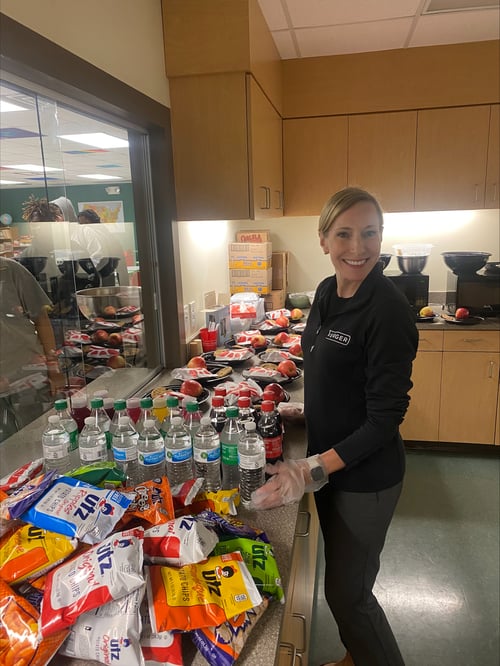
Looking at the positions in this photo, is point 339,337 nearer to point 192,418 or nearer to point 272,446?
point 272,446

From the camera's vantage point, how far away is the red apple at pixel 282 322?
10.0 ft

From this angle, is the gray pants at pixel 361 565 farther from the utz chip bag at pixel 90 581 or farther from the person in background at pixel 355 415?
the utz chip bag at pixel 90 581

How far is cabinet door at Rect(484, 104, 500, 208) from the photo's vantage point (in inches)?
120

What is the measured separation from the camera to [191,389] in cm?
191

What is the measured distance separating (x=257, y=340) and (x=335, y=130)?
1.59m

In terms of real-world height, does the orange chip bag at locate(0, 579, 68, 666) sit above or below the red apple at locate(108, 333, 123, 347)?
below

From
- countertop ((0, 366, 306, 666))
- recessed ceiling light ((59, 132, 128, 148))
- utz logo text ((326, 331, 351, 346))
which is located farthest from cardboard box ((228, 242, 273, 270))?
utz logo text ((326, 331, 351, 346))

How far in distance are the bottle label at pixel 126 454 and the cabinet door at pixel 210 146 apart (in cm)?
130

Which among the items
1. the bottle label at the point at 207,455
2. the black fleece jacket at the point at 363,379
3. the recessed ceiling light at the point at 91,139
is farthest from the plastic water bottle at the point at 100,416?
the recessed ceiling light at the point at 91,139

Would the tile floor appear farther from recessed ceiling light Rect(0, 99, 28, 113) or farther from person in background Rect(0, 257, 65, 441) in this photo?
recessed ceiling light Rect(0, 99, 28, 113)

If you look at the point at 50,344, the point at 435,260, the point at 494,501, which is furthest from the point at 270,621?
the point at 435,260

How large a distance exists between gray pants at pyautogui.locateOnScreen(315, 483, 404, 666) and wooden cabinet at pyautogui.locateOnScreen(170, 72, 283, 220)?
1.35m

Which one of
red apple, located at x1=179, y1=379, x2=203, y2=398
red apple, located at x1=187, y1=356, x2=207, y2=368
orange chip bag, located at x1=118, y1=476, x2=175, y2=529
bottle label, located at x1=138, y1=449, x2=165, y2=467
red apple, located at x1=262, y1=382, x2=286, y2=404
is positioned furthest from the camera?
red apple, located at x1=187, y1=356, x2=207, y2=368

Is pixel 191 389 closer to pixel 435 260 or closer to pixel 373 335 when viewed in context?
pixel 373 335
